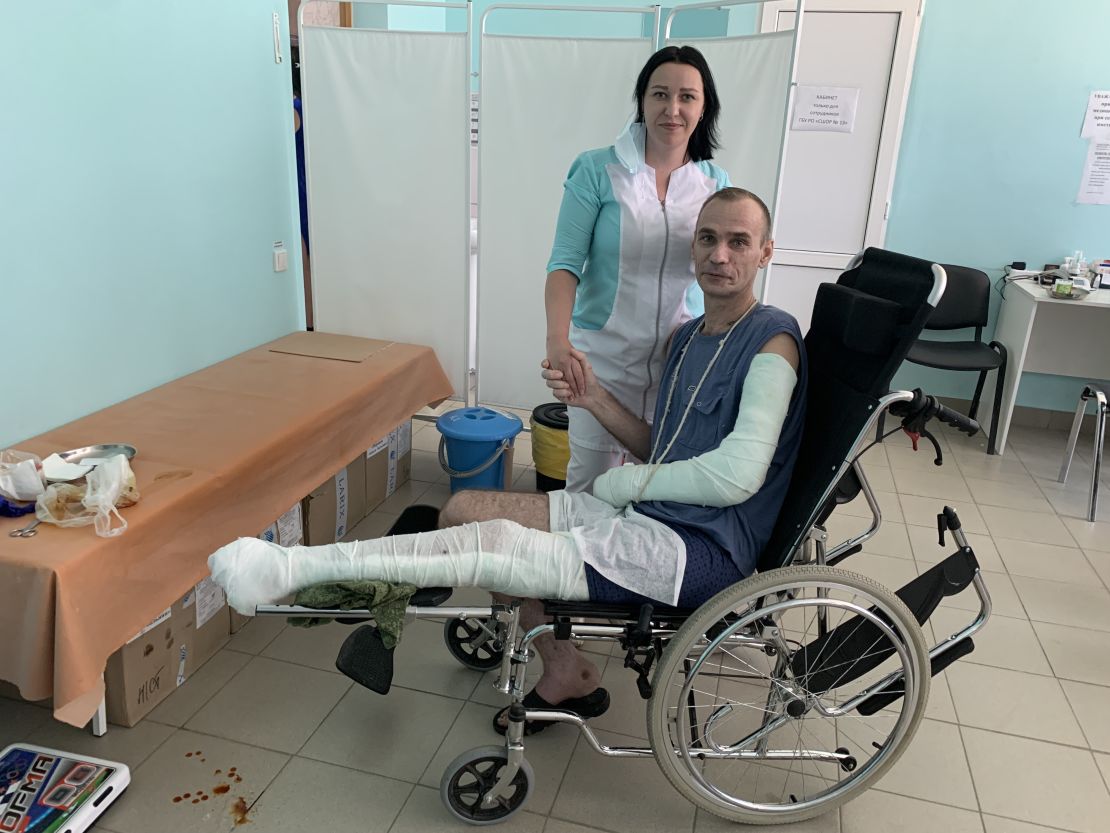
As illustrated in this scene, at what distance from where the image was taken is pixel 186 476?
187 centimetres

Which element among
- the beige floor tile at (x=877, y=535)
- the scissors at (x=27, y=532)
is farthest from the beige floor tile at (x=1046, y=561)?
the scissors at (x=27, y=532)

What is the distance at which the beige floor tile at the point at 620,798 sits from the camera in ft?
5.51

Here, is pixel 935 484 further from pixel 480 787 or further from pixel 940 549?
pixel 480 787

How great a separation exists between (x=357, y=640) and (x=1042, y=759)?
163 cm

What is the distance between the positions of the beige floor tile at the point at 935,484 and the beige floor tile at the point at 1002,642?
0.97m

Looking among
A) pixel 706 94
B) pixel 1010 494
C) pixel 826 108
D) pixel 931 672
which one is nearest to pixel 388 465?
pixel 706 94

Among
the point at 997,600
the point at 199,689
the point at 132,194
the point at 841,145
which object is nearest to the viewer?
the point at 199,689

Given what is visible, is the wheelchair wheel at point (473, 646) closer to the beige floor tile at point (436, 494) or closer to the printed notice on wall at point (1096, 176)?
the beige floor tile at point (436, 494)

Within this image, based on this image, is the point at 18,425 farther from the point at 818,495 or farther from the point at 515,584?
the point at 818,495

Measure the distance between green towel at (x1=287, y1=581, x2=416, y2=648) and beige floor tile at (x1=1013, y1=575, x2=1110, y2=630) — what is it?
208 cm

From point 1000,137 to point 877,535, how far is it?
7.64 feet

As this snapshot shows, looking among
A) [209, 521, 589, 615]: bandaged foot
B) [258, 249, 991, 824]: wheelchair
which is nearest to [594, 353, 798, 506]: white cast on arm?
[258, 249, 991, 824]: wheelchair

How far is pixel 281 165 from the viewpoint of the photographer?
3.08 m

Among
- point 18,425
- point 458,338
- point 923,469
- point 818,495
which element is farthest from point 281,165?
point 923,469
